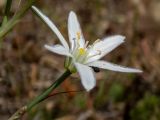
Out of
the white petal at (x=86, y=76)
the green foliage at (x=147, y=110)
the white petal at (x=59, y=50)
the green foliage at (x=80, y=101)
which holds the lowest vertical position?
the green foliage at (x=147, y=110)

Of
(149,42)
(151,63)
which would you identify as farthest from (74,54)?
(149,42)

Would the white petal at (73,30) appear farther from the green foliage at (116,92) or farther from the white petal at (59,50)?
the green foliage at (116,92)

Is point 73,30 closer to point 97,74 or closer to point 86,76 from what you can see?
point 86,76

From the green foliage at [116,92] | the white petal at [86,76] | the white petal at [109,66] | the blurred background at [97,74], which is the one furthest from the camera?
the green foliage at [116,92]

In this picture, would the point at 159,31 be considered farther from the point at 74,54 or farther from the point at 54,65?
the point at 74,54

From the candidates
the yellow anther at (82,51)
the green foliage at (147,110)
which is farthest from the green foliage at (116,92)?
the yellow anther at (82,51)

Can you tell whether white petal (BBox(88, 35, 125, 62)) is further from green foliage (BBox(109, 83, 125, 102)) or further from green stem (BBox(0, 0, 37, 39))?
green foliage (BBox(109, 83, 125, 102))

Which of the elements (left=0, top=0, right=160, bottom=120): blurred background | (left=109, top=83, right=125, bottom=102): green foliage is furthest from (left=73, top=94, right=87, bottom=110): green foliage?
(left=109, top=83, right=125, bottom=102): green foliage

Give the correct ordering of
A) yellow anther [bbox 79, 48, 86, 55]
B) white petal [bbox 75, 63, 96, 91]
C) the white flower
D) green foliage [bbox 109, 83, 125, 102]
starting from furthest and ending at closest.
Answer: green foliage [bbox 109, 83, 125, 102], yellow anther [bbox 79, 48, 86, 55], the white flower, white petal [bbox 75, 63, 96, 91]

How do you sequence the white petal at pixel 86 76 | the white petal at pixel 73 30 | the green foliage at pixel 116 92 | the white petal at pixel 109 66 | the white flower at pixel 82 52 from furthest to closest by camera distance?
the green foliage at pixel 116 92 → the white petal at pixel 73 30 → the white petal at pixel 109 66 → the white flower at pixel 82 52 → the white petal at pixel 86 76
